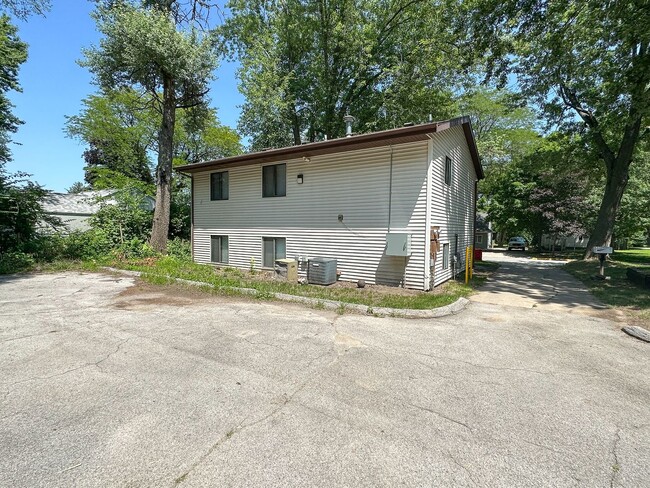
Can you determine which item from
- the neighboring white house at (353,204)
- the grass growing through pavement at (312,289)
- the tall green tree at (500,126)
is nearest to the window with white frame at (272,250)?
the neighboring white house at (353,204)

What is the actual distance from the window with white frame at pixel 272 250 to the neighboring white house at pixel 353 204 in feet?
0.12

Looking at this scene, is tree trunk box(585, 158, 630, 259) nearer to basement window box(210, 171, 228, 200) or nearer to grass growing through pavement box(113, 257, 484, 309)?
grass growing through pavement box(113, 257, 484, 309)

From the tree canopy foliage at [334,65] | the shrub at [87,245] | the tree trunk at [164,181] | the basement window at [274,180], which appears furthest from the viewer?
the tree canopy foliage at [334,65]

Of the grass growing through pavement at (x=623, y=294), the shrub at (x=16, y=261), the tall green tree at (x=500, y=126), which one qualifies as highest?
the tall green tree at (x=500, y=126)

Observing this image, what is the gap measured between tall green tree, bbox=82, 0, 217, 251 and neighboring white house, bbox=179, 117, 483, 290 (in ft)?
7.18

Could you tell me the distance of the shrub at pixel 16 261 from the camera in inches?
444

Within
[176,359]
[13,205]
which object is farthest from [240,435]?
[13,205]

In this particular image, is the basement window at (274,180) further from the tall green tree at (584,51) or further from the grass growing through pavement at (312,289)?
the tall green tree at (584,51)

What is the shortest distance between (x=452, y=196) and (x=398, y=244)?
155 inches

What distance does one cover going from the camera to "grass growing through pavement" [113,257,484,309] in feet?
24.3

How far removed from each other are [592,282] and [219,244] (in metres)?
13.7

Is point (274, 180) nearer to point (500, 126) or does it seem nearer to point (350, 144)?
point (350, 144)

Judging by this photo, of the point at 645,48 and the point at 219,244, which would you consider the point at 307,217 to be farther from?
the point at 645,48

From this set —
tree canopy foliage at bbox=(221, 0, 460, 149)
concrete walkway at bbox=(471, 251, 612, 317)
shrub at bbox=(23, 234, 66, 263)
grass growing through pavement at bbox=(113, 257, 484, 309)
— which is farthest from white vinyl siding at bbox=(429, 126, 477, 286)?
shrub at bbox=(23, 234, 66, 263)
